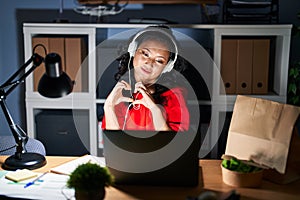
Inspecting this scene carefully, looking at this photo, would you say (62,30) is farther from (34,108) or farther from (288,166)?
(288,166)

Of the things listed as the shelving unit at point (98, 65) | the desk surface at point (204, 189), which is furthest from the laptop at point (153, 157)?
the shelving unit at point (98, 65)

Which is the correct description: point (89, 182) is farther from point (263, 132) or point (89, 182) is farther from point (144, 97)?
point (144, 97)

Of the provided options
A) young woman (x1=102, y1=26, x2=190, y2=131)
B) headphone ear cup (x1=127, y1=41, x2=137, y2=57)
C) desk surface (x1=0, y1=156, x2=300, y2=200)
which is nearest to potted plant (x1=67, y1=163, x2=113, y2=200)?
desk surface (x1=0, y1=156, x2=300, y2=200)

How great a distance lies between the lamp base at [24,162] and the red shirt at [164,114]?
0.54 meters

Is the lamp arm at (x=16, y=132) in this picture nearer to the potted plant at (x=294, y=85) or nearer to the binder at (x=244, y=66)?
the binder at (x=244, y=66)

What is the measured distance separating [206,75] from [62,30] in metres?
1.06

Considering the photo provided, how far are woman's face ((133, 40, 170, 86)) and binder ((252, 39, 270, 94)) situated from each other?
32.4 inches

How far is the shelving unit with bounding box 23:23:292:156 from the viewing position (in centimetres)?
309

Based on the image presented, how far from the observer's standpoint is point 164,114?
2.51 meters

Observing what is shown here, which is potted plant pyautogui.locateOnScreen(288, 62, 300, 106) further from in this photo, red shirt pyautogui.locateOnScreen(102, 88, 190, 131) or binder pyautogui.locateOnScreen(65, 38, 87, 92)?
binder pyautogui.locateOnScreen(65, 38, 87, 92)

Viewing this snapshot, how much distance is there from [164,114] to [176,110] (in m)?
0.07

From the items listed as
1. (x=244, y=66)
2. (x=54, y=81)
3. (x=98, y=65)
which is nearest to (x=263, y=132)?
(x=54, y=81)

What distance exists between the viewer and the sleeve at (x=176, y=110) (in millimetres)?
2475

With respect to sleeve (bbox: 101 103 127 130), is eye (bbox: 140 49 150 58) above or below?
above
